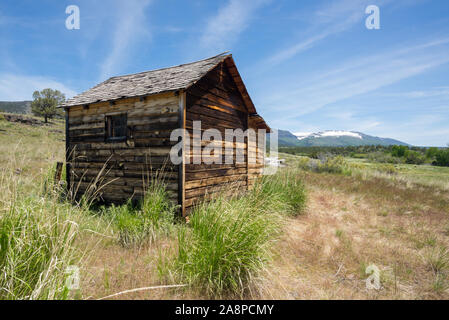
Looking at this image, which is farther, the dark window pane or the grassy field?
the dark window pane

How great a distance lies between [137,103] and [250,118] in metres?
5.29

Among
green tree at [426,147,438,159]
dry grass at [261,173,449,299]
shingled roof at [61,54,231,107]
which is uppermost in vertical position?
shingled roof at [61,54,231,107]

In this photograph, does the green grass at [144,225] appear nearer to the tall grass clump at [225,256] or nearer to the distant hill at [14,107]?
the tall grass clump at [225,256]

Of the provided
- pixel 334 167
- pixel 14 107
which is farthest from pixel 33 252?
pixel 14 107

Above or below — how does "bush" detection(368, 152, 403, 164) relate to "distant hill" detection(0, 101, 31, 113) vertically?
below

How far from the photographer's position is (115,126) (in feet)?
24.0

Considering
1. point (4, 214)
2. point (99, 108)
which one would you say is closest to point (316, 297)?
point (4, 214)

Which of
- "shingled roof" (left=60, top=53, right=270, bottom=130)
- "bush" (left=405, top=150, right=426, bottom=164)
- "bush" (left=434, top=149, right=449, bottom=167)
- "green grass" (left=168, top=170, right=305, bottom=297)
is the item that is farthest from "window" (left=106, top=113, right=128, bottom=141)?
"bush" (left=405, top=150, right=426, bottom=164)

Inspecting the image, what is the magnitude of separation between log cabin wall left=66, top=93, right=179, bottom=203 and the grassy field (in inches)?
72.4

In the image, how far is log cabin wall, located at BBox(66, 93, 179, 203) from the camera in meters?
6.20

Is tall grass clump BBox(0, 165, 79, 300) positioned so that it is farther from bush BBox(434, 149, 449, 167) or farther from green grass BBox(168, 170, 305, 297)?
bush BBox(434, 149, 449, 167)

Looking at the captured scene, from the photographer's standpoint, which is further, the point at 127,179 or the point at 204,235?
the point at 127,179
